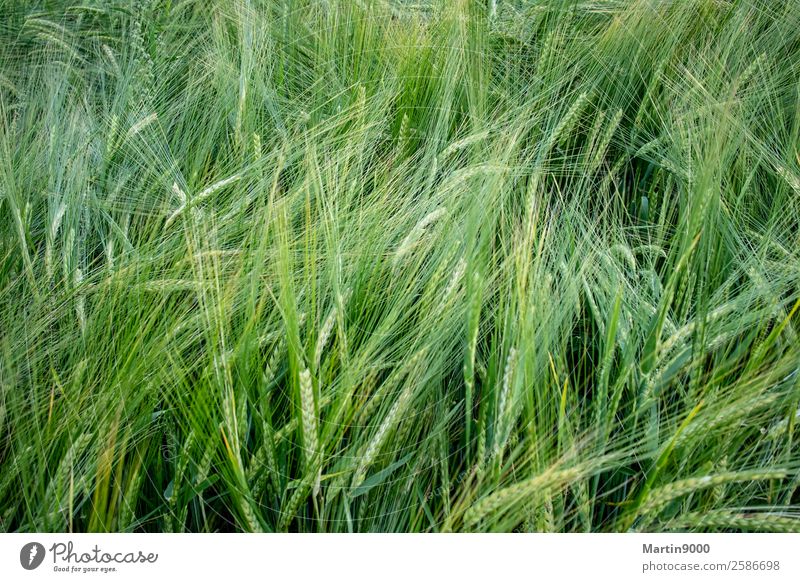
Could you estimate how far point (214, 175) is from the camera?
903mm

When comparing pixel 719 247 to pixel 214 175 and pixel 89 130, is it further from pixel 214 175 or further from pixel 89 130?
pixel 89 130

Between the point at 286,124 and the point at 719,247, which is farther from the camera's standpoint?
the point at 286,124

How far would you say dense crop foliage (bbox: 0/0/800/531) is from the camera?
0.56m

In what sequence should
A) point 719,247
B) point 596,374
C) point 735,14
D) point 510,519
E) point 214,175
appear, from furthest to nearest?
point 735,14 → point 214,175 → point 719,247 → point 596,374 → point 510,519

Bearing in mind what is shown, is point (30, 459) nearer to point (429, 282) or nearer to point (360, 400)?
point (360, 400)

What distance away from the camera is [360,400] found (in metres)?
0.59

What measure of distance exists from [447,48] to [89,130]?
567 millimetres

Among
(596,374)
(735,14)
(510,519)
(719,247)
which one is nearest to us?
(510,519)

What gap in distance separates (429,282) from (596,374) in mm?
196

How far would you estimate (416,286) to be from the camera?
2.19 feet

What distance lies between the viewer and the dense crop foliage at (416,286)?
0.56 m

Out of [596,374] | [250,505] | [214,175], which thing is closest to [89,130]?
[214,175]
